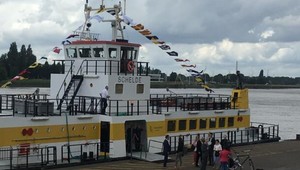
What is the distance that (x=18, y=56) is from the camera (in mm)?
95125

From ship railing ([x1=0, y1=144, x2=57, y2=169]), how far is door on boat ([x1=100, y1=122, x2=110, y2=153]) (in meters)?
2.80

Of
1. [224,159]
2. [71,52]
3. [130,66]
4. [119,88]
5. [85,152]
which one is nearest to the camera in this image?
[224,159]

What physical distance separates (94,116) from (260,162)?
836cm

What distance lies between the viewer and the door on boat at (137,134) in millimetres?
24625

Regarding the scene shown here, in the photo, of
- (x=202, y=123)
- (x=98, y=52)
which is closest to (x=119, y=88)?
(x=98, y=52)

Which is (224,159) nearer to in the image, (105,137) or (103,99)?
(105,137)

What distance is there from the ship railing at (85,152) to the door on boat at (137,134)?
1.45 meters

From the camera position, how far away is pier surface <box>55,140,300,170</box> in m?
21.8

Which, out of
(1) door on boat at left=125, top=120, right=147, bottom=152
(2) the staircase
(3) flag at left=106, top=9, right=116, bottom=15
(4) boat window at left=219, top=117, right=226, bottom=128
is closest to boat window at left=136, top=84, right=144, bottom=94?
(1) door on boat at left=125, top=120, right=147, bottom=152

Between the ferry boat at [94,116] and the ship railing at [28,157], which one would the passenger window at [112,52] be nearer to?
the ferry boat at [94,116]

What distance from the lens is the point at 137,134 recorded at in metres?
24.9

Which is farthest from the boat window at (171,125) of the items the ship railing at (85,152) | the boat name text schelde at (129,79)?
the ship railing at (85,152)

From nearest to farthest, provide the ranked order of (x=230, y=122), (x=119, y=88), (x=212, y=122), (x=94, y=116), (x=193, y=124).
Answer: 1. (x=94, y=116)
2. (x=119, y=88)
3. (x=193, y=124)
4. (x=212, y=122)
5. (x=230, y=122)

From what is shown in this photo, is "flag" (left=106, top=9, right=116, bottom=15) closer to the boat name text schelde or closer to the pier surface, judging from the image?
the boat name text schelde
